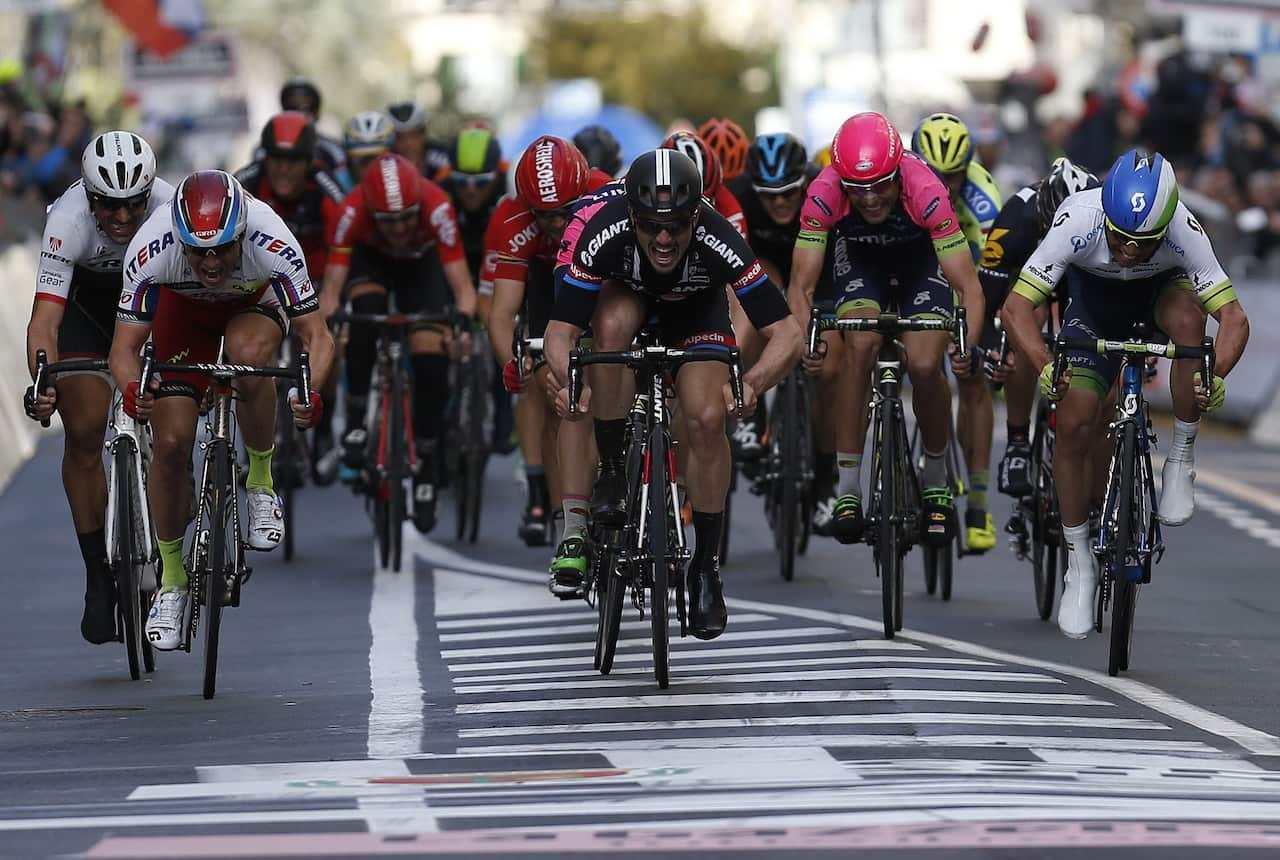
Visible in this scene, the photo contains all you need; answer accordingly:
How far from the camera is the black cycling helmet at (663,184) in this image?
9.41 metres

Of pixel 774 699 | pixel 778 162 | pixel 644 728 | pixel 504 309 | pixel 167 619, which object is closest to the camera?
pixel 644 728

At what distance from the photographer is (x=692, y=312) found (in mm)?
10062

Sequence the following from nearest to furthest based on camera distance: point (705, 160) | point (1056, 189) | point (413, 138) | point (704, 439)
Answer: point (704, 439) < point (1056, 189) < point (705, 160) < point (413, 138)

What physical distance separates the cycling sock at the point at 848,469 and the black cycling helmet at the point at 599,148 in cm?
286

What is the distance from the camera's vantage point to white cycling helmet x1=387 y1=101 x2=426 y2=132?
17078mm

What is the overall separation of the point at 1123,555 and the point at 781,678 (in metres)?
1.32

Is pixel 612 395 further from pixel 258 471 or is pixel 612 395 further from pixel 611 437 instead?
pixel 258 471

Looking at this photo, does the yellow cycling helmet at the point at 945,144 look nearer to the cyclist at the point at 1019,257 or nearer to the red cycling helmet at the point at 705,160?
the cyclist at the point at 1019,257

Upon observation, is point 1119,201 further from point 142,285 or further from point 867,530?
point 142,285

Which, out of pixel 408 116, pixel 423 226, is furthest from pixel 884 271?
pixel 408 116

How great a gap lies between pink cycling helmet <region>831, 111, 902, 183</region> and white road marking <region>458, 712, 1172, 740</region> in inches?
116

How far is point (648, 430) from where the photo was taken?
9750mm

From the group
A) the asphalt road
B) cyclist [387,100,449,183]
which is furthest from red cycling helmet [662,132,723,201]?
cyclist [387,100,449,183]

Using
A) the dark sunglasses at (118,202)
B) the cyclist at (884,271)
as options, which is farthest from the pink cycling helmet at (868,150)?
the dark sunglasses at (118,202)
